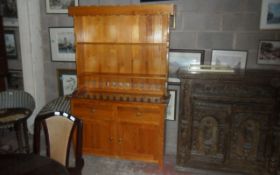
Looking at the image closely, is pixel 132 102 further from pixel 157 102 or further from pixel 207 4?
pixel 207 4

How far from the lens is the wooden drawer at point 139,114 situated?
261 cm

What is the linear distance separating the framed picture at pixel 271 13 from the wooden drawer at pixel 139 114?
4.73 ft

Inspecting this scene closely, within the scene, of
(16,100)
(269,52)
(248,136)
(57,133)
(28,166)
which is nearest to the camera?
(28,166)

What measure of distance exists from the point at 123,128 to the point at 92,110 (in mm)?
390

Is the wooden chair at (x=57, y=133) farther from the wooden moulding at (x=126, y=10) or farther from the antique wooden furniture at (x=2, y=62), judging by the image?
Result: the antique wooden furniture at (x=2, y=62)

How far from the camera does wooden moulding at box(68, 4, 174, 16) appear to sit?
2.50m

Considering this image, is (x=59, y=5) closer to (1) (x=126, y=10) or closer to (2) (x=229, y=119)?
(1) (x=126, y=10)

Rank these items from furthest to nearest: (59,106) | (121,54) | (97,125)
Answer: (59,106), (121,54), (97,125)

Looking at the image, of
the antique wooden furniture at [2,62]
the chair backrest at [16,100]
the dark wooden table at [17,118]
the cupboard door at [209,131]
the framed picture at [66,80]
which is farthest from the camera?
the antique wooden furniture at [2,62]

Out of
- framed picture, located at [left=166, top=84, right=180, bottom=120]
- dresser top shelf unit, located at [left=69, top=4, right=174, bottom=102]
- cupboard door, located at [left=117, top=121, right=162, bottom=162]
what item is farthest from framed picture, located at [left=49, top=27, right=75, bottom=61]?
framed picture, located at [left=166, top=84, right=180, bottom=120]

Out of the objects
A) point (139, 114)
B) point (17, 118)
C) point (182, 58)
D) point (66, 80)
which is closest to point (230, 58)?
point (182, 58)

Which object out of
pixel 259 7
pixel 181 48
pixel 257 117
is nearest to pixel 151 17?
pixel 181 48

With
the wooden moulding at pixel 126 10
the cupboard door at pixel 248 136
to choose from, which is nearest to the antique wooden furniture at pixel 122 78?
the wooden moulding at pixel 126 10

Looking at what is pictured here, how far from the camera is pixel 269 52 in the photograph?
8.82ft
